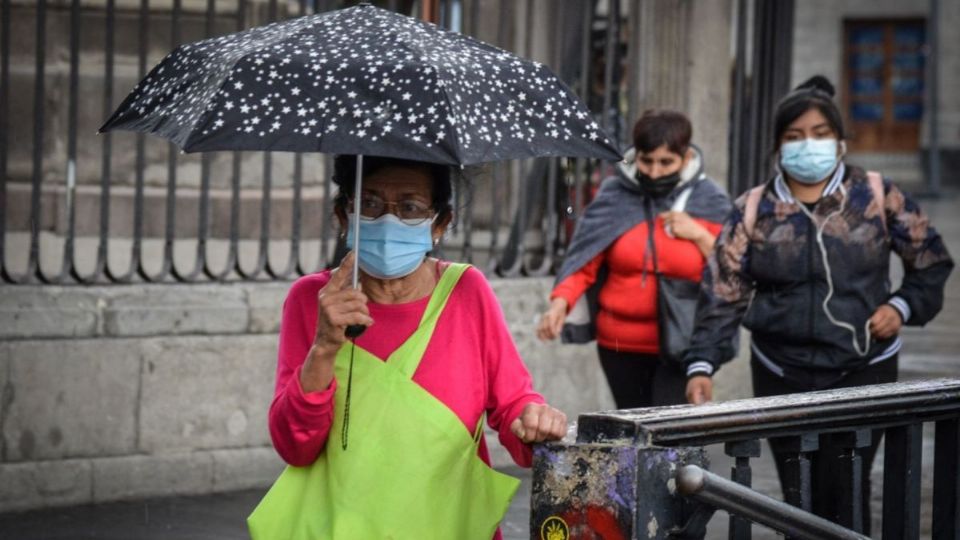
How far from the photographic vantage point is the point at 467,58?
376 cm

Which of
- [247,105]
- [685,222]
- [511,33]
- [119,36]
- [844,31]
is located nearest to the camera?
[247,105]

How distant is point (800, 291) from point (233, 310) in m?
2.99

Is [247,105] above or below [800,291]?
above

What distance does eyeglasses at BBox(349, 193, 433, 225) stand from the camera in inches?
146

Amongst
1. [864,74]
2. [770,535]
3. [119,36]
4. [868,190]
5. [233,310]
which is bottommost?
[770,535]

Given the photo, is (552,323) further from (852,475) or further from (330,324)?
(330,324)

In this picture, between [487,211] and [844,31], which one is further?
[844,31]

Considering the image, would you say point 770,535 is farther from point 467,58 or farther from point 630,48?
point 467,58

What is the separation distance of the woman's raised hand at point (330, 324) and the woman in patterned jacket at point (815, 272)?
2.61 m

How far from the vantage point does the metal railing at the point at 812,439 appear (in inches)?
124

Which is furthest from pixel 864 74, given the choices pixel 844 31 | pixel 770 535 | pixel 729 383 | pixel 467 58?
pixel 467 58

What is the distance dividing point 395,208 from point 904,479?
1.25 meters

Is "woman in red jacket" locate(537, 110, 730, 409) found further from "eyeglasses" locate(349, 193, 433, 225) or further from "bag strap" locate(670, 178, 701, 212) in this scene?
"eyeglasses" locate(349, 193, 433, 225)

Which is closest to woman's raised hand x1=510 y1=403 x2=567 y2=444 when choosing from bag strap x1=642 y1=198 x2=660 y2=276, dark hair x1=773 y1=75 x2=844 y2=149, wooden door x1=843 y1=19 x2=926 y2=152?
dark hair x1=773 y1=75 x2=844 y2=149
